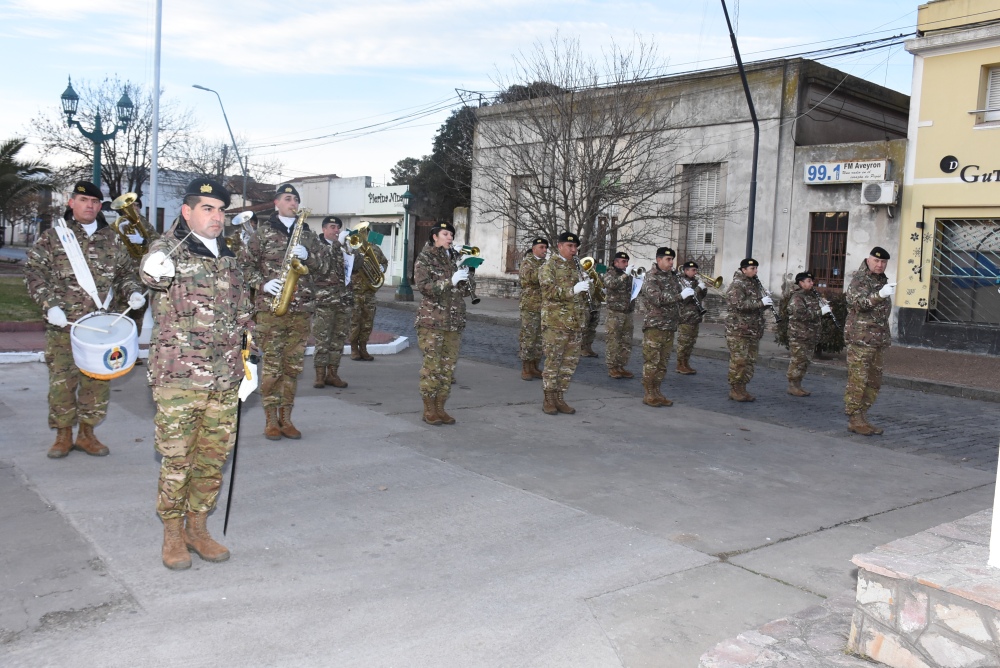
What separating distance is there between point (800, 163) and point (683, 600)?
1768 cm

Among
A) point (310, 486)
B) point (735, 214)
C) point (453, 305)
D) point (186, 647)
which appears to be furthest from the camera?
point (735, 214)


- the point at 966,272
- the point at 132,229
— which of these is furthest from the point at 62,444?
the point at 966,272

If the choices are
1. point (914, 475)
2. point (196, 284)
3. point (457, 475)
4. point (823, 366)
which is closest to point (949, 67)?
point (823, 366)

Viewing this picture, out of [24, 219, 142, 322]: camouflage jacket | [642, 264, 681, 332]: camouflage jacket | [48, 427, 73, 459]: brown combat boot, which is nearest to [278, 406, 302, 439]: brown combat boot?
[48, 427, 73, 459]: brown combat boot

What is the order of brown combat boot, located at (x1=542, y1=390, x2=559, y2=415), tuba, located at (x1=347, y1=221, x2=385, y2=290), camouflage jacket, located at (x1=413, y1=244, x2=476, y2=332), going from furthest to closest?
tuba, located at (x1=347, y1=221, x2=385, y2=290)
brown combat boot, located at (x1=542, y1=390, x2=559, y2=415)
camouflage jacket, located at (x1=413, y1=244, x2=476, y2=332)

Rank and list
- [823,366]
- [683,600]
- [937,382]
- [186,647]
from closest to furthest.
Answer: [186,647] < [683,600] < [937,382] < [823,366]

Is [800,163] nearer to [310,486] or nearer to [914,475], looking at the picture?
[914,475]

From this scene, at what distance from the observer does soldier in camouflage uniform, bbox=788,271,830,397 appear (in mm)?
11406

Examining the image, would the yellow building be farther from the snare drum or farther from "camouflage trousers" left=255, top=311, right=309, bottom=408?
Result: the snare drum

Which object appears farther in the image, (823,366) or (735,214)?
(735,214)

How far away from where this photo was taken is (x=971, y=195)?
55.4ft

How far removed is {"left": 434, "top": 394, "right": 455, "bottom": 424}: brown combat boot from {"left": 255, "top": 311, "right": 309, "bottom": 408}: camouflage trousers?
1.55 m

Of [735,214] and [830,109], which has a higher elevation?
[830,109]

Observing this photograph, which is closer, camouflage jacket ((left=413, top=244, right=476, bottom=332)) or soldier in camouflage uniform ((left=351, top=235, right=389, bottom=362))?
camouflage jacket ((left=413, top=244, right=476, bottom=332))
